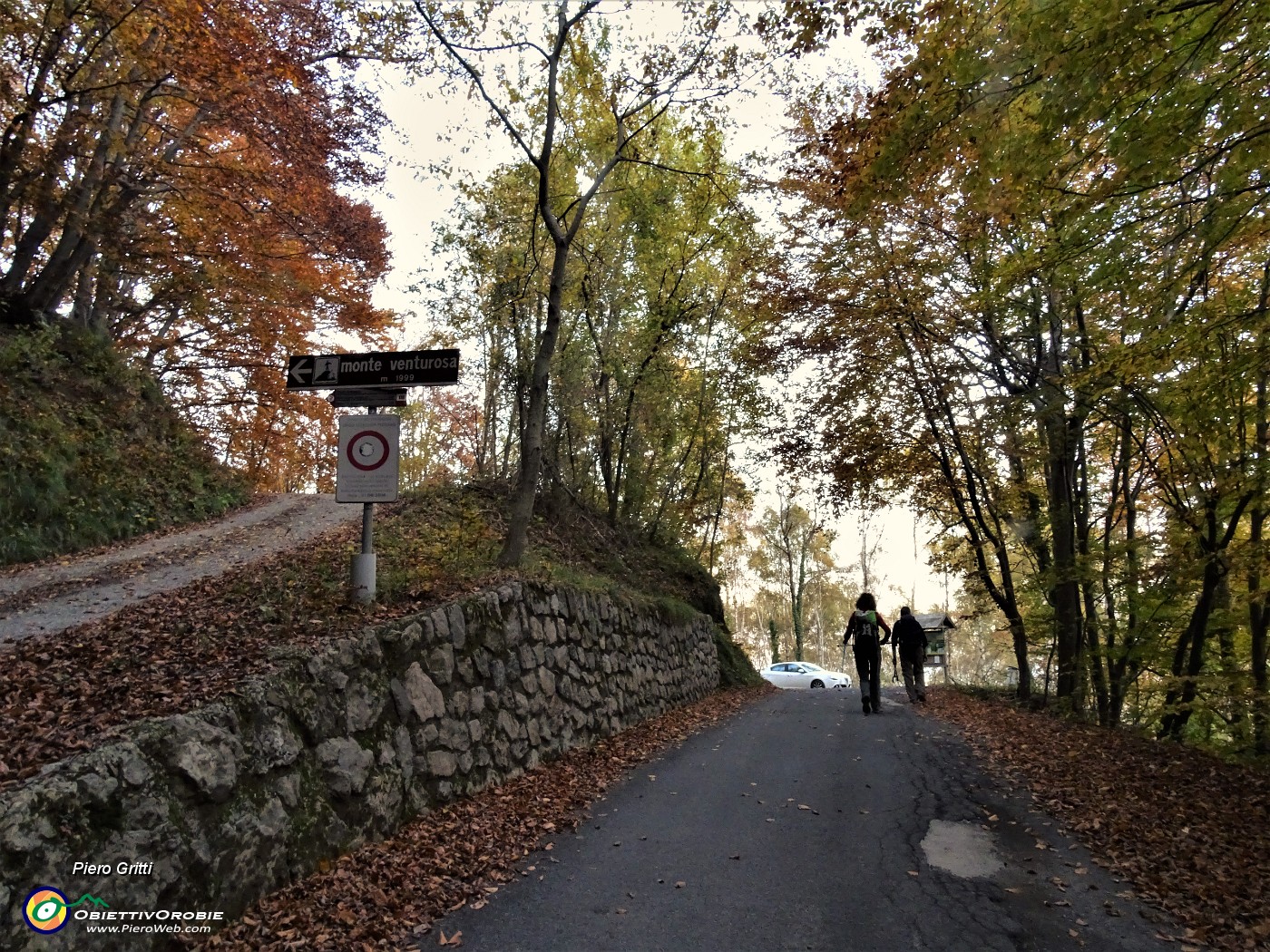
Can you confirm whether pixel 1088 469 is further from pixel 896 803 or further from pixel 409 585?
pixel 409 585

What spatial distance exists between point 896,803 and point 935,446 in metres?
10.4

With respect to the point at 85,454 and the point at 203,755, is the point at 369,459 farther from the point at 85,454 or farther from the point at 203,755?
the point at 85,454

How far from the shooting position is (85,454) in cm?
1091

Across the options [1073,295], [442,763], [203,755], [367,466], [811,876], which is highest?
[1073,295]

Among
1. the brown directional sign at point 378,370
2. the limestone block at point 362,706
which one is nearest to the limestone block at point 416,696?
the limestone block at point 362,706

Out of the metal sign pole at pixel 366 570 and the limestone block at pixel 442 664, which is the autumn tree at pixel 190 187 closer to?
the metal sign pole at pixel 366 570

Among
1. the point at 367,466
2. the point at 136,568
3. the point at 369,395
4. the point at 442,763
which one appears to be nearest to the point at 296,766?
the point at 442,763

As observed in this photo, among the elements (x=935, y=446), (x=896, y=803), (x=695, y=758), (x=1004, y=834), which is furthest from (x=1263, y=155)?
(x=935, y=446)

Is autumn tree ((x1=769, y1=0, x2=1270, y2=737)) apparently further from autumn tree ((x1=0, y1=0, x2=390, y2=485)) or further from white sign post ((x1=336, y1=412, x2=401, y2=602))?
autumn tree ((x1=0, y1=0, x2=390, y2=485))

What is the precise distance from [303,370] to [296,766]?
3.73 metres

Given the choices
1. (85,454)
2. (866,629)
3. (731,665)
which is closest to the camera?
(85,454)

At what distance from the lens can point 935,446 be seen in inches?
588

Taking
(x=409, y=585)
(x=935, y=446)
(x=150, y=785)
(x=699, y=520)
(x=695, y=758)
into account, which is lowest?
(x=695, y=758)

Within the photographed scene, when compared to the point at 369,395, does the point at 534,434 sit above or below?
above
